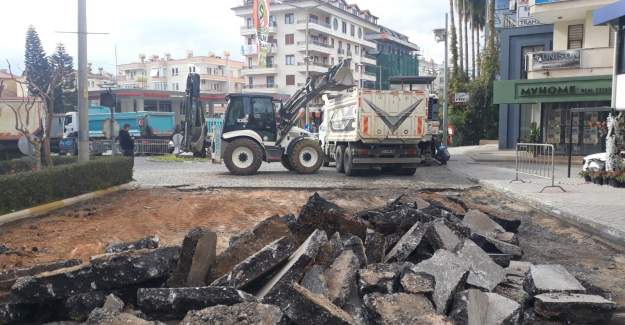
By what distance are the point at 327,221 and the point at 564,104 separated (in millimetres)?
23714

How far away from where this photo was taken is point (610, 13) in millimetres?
14805

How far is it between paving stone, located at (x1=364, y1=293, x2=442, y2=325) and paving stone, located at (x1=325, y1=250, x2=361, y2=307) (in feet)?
0.81

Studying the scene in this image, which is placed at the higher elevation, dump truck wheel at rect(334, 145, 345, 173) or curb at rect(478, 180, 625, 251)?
dump truck wheel at rect(334, 145, 345, 173)

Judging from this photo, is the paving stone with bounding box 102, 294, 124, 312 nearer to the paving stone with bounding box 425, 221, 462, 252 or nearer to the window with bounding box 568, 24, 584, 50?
the paving stone with bounding box 425, 221, 462, 252

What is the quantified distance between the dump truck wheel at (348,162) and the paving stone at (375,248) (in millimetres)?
10041

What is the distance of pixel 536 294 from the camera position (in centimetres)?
489

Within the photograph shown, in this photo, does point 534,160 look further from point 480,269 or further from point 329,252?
point 329,252

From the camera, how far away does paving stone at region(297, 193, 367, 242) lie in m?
6.20

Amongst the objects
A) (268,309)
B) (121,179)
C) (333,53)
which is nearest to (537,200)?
(268,309)

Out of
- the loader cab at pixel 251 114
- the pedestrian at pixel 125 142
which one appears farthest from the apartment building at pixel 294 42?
the loader cab at pixel 251 114

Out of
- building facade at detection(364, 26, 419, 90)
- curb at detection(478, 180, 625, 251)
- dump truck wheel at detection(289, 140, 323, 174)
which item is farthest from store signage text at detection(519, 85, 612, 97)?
building facade at detection(364, 26, 419, 90)

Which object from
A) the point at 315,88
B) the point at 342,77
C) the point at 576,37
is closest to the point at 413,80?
the point at 342,77

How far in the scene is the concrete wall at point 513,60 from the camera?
3022cm

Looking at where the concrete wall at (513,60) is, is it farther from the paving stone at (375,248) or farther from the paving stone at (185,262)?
the paving stone at (185,262)
